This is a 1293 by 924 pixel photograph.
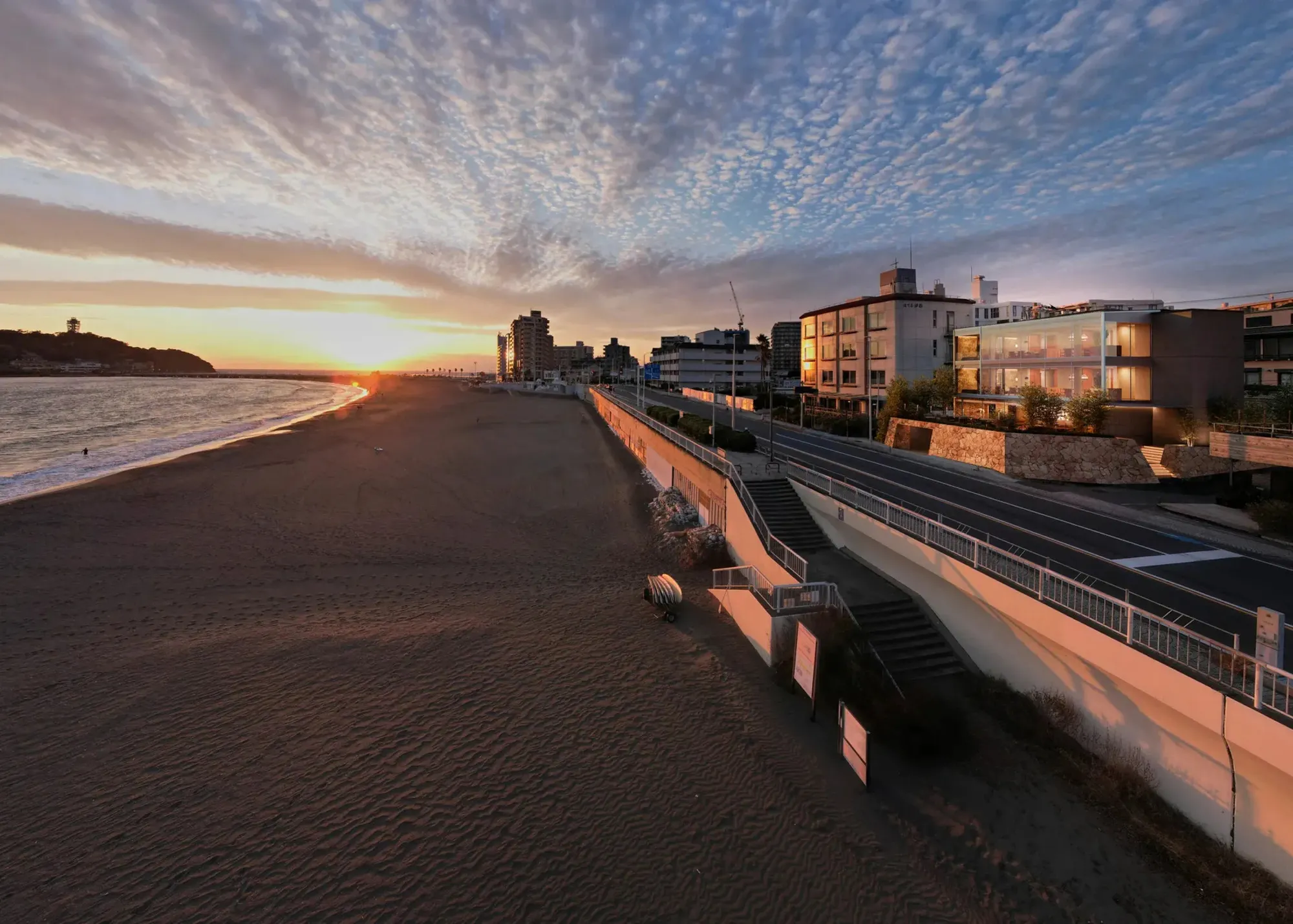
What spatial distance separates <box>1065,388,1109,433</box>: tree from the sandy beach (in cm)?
2674

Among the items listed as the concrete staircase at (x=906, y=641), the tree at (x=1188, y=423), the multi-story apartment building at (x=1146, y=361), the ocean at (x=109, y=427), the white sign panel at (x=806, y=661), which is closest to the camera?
the white sign panel at (x=806, y=661)

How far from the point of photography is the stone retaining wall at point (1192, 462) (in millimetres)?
28938

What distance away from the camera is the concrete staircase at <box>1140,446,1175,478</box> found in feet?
99.7

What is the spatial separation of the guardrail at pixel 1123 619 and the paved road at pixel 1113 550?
1.87m

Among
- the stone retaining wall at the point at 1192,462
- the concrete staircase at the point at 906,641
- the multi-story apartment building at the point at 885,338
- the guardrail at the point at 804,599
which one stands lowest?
the concrete staircase at the point at 906,641

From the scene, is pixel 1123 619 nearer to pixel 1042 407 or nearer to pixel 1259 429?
pixel 1259 429

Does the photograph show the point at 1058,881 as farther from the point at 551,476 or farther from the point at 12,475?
the point at 12,475

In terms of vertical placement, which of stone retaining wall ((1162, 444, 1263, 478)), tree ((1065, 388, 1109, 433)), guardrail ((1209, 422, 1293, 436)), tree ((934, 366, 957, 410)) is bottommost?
stone retaining wall ((1162, 444, 1263, 478))

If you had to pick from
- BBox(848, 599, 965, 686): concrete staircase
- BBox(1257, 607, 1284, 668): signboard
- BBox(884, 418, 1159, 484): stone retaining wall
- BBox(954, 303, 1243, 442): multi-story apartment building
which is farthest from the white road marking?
BBox(954, 303, 1243, 442): multi-story apartment building

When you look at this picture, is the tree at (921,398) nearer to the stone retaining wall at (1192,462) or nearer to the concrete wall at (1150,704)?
the stone retaining wall at (1192,462)

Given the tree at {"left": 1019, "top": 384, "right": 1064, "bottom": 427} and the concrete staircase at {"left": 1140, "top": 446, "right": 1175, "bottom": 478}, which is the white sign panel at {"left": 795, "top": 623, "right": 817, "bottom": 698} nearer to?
the tree at {"left": 1019, "top": 384, "right": 1064, "bottom": 427}

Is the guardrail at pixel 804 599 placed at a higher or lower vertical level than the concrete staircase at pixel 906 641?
higher

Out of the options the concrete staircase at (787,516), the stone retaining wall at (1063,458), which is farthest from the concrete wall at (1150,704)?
the stone retaining wall at (1063,458)

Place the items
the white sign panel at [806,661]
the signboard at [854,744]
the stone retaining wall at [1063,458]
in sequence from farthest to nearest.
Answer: the stone retaining wall at [1063,458], the white sign panel at [806,661], the signboard at [854,744]
